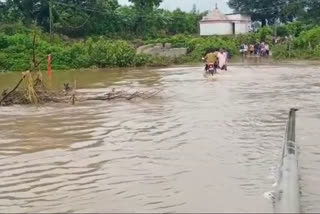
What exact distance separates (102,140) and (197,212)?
463 cm

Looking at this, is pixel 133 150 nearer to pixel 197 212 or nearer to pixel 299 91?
pixel 197 212

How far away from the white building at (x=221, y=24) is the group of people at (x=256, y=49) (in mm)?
15822

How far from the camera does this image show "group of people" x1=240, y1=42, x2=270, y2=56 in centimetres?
4503

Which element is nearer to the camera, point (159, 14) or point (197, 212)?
point (197, 212)

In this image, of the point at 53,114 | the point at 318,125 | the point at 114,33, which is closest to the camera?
the point at 318,125

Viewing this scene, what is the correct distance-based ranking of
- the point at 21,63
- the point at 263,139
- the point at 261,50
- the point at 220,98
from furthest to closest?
the point at 261,50 → the point at 21,63 → the point at 220,98 → the point at 263,139

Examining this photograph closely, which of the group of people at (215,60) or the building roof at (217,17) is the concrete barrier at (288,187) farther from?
the building roof at (217,17)

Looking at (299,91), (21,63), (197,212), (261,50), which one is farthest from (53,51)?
(197,212)

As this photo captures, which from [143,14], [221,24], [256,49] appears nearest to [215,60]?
[256,49]

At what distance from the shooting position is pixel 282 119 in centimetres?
1266

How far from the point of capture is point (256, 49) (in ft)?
154

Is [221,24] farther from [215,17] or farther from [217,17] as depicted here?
[215,17]

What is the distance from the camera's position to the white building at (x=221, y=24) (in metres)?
64.5

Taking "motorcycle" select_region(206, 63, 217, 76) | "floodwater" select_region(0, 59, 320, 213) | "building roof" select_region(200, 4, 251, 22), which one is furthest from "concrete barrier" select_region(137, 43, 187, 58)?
"floodwater" select_region(0, 59, 320, 213)
